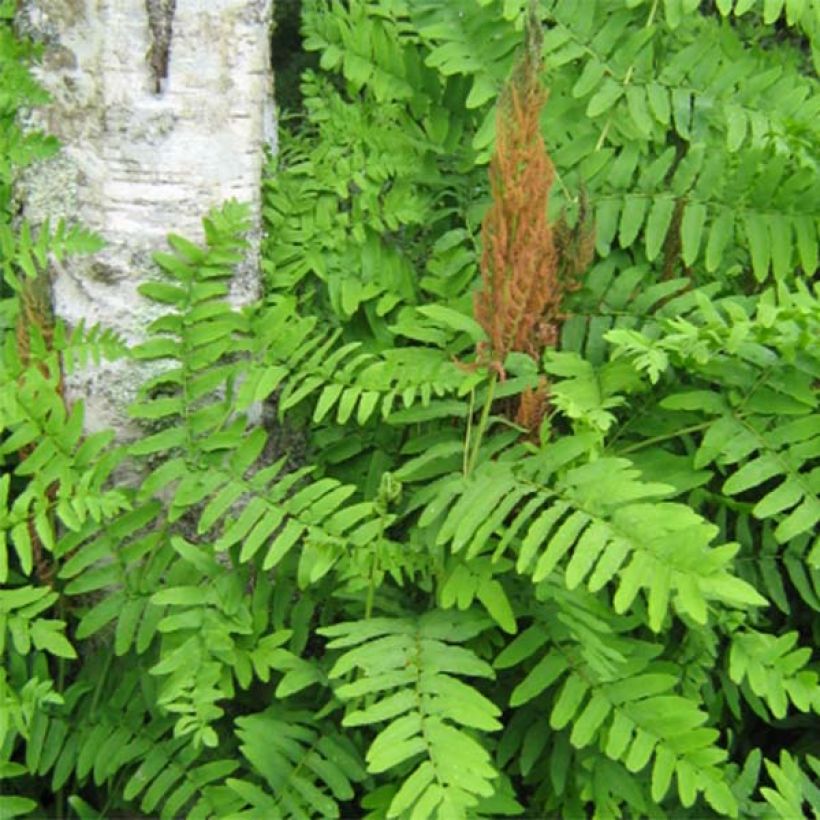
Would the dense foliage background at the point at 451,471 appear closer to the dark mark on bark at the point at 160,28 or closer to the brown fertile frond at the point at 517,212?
the brown fertile frond at the point at 517,212

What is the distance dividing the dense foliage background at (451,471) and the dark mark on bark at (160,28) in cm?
28

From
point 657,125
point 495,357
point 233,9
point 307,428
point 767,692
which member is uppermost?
point 233,9

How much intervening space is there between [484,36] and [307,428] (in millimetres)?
944

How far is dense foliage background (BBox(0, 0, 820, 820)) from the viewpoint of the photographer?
6.90 feet

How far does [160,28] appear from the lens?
2.47 metres

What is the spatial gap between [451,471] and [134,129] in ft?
3.04

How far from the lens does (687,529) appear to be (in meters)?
1.92

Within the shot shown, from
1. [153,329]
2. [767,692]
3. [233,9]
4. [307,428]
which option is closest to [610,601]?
[767,692]

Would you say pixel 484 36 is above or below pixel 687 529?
above

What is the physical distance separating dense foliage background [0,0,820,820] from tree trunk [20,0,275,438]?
83 mm

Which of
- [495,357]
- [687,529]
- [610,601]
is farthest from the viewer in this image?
[610,601]

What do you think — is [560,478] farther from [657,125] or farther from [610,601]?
[657,125]

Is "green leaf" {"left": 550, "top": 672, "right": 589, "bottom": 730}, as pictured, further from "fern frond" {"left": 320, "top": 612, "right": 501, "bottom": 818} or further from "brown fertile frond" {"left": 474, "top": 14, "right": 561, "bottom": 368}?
"brown fertile frond" {"left": 474, "top": 14, "right": 561, "bottom": 368}

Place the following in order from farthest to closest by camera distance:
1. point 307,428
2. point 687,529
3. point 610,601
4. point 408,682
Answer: point 307,428 → point 610,601 → point 408,682 → point 687,529
